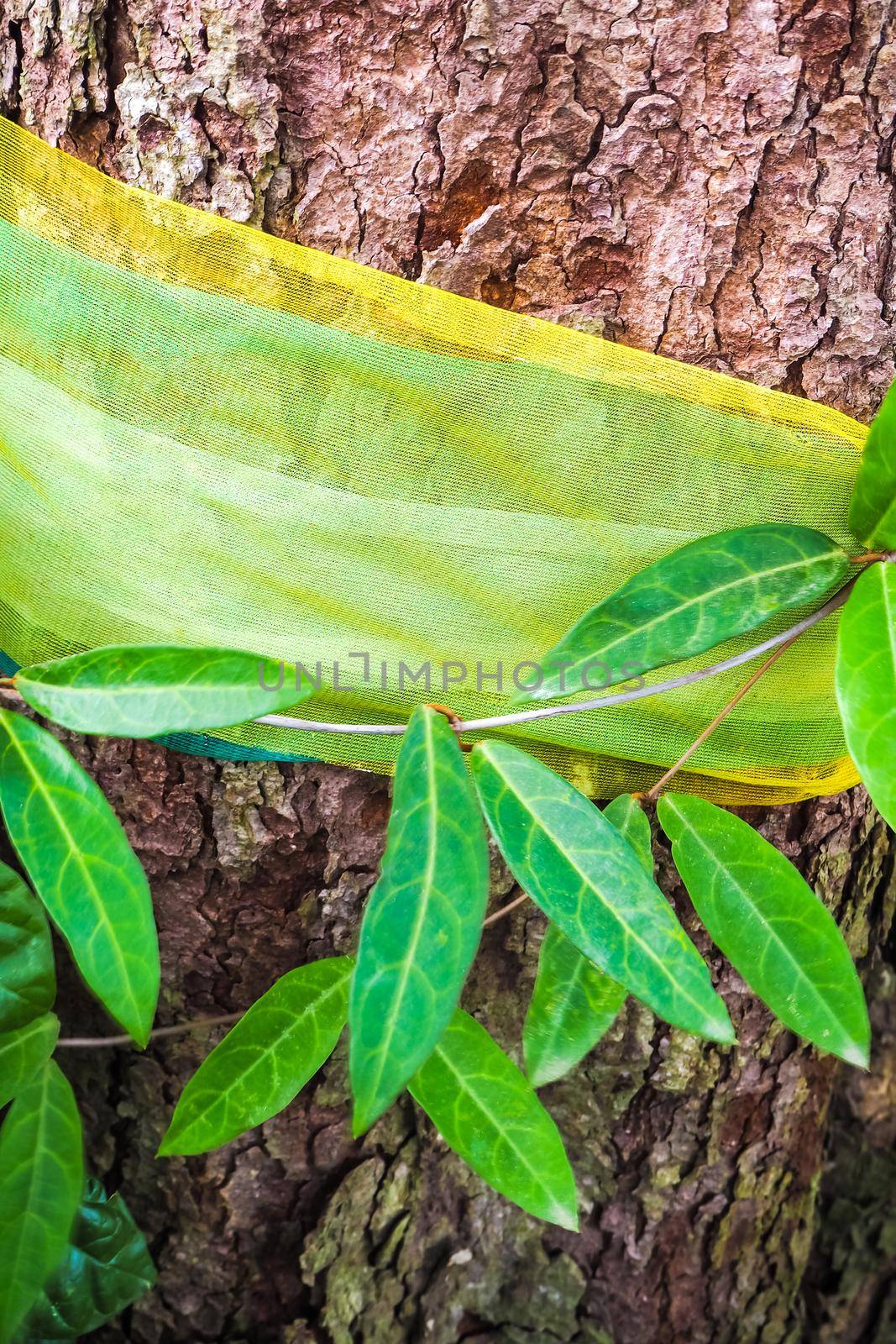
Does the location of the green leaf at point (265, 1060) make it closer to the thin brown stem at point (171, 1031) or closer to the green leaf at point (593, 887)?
the thin brown stem at point (171, 1031)

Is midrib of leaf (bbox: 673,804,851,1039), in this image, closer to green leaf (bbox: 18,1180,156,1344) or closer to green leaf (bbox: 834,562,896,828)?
green leaf (bbox: 834,562,896,828)

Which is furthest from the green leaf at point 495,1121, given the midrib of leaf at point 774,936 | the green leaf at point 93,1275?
the green leaf at point 93,1275

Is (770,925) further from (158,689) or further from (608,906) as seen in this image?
(158,689)

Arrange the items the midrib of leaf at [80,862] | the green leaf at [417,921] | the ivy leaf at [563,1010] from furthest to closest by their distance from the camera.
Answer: the ivy leaf at [563,1010]
the midrib of leaf at [80,862]
the green leaf at [417,921]

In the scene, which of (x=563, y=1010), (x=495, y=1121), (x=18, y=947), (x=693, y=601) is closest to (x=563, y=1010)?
(x=563, y=1010)

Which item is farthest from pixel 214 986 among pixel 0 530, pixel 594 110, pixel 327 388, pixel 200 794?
pixel 594 110
